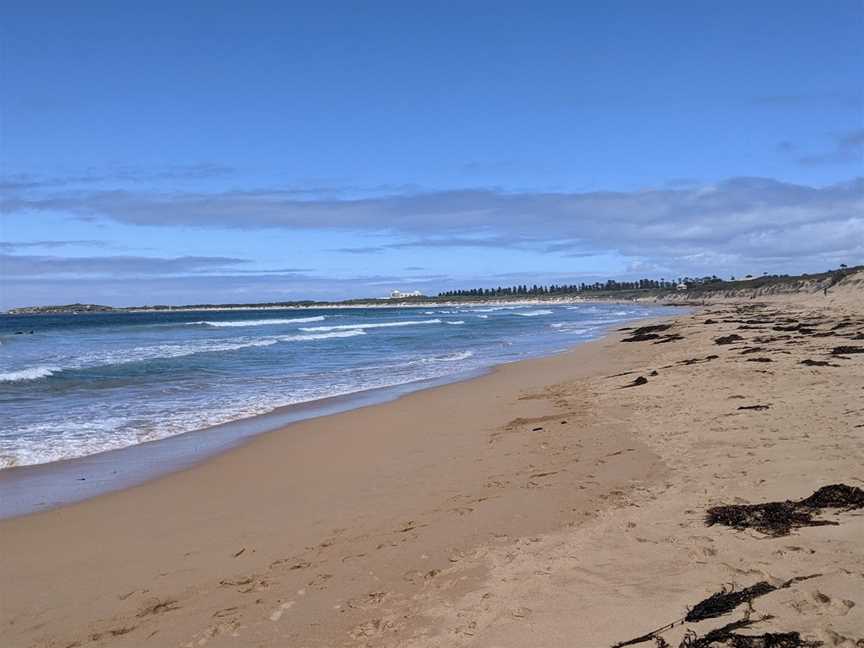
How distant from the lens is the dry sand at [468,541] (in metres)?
3.66

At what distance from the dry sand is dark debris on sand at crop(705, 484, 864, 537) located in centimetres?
12

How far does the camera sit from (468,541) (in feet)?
16.4

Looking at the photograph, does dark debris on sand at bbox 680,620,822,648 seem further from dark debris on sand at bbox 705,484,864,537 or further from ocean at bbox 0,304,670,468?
ocean at bbox 0,304,670,468

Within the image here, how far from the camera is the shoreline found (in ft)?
23.8

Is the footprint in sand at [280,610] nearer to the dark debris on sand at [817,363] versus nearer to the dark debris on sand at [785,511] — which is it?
the dark debris on sand at [785,511]

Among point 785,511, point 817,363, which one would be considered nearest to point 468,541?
point 785,511

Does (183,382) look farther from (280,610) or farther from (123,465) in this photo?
(280,610)

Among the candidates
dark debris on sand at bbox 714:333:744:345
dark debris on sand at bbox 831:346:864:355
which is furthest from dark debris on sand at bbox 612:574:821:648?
dark debris on sand at bbox 714:333:744:345

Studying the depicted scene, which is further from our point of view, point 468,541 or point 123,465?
point 123,465

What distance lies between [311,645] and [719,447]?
5.27 meters

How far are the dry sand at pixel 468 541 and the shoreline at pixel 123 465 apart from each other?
40 centimetres

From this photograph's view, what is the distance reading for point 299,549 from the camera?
16.9ft

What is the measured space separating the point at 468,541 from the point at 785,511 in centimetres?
236

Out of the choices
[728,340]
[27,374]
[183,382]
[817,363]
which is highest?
[817,363]
